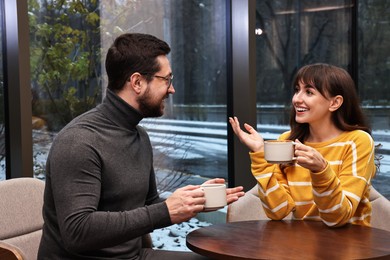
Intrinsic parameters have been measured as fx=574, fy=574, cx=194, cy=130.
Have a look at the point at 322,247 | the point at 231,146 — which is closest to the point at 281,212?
the point at 322,247

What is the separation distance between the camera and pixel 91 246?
1.74m

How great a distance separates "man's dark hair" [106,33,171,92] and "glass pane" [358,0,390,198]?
8.08ft

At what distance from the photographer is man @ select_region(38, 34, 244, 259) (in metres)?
1.72

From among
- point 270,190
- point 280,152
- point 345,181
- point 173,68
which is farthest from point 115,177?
point 173,68

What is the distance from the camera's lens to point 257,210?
2621 millimetres

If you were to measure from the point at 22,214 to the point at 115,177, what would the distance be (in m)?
0.63

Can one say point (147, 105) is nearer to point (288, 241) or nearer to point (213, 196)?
point (213, 196)

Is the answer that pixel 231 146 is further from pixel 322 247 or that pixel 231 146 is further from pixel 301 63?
pixel 322 247

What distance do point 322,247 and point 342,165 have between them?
1.60 ft

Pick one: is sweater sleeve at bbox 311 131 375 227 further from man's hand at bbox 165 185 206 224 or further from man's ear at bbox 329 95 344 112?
man's hand at bbox 165 185 206 224

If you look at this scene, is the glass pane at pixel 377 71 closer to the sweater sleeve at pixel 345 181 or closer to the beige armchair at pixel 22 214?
the sweater sleeve at pixel 345 181

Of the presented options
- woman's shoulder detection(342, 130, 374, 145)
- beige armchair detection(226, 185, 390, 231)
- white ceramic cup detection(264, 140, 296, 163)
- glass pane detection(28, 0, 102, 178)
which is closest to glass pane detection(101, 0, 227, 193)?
glass pane detection(28, 0, 102, 178)

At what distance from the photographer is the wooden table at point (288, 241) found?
5.47ft

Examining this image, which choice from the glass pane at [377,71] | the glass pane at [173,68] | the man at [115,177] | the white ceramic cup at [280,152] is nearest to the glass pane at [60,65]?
the glass pane at [173,68]
